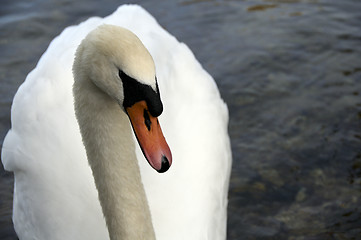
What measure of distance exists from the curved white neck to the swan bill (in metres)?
0.30

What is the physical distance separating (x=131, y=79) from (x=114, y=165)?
2.02 feet

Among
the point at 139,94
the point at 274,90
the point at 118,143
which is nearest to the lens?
the point at 139,94

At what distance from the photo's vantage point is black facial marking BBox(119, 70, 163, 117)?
8.15ft

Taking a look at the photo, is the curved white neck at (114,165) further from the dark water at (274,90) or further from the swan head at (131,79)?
the dark water at (274,90)

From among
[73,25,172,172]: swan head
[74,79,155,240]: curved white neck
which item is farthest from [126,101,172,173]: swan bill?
[74,79,155,240]: curved white neck

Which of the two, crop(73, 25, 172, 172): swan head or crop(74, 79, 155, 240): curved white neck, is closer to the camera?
crop(73, 25, 172, 172): swan head

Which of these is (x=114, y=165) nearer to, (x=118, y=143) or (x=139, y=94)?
(x=118, y=143)

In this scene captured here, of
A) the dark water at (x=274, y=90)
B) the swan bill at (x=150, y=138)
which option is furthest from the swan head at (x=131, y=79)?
the dark water at (x=274, y=90)

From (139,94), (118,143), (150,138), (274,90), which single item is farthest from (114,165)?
(274,90)

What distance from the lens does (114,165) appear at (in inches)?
118

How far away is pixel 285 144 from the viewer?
219 inches

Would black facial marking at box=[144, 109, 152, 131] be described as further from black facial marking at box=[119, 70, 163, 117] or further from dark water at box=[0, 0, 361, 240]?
dark water at box=[0, 0, 361, 240]

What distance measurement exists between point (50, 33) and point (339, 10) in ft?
11.5

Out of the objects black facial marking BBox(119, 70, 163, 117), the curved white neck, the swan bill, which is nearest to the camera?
black facial marking BBox(119, 70, 163, 117)
